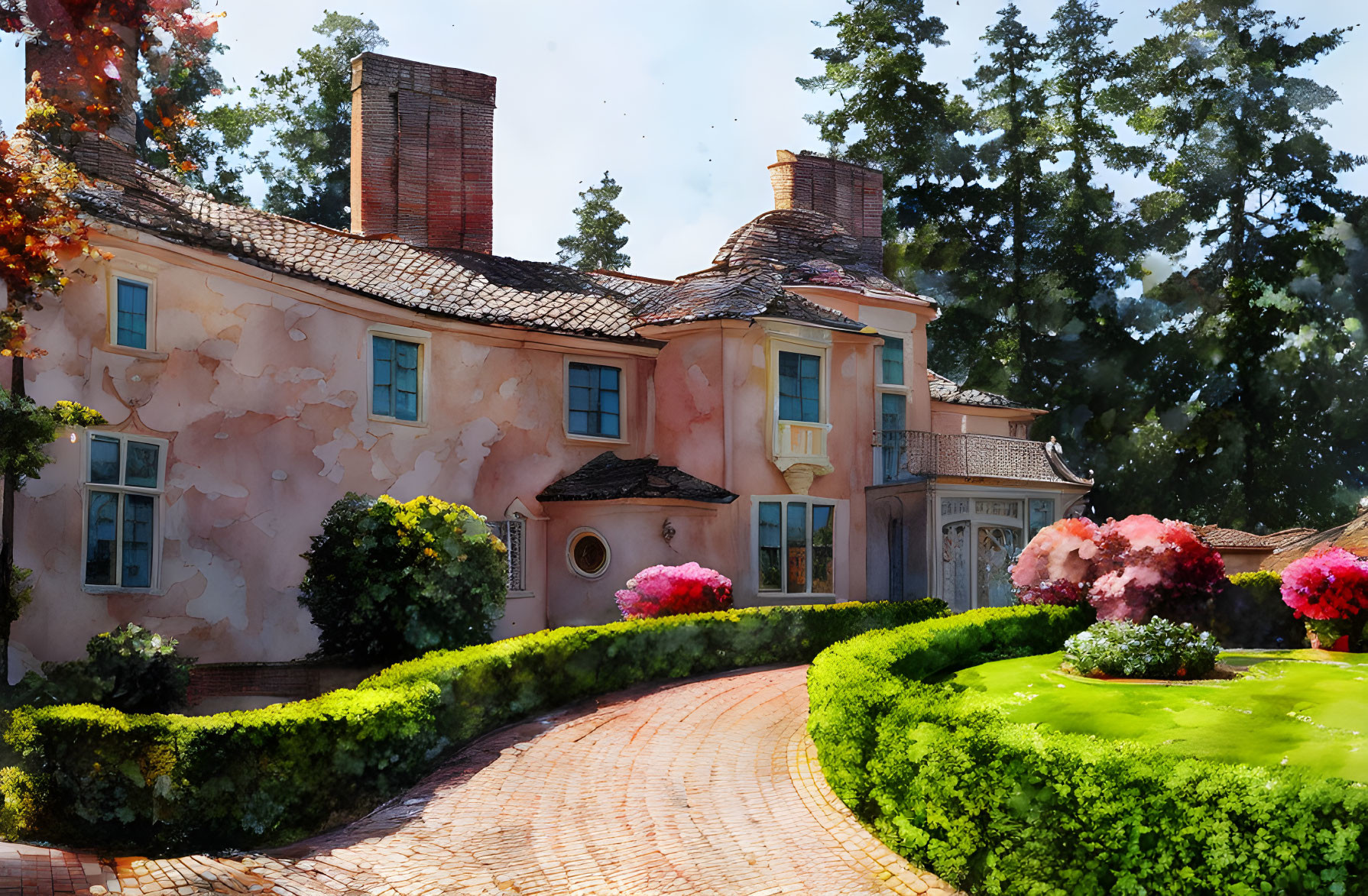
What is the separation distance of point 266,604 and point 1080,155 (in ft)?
113

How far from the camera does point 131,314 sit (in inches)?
703

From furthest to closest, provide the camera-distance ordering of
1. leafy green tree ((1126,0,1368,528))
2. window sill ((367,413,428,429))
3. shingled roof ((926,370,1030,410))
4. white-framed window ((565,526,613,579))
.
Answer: leafy green tree ((1126,0,1368,528)), shingled roof ((926,370,1030,410)), white-framed window ((565,526,613,579)), window sill ((367,413,428,429))

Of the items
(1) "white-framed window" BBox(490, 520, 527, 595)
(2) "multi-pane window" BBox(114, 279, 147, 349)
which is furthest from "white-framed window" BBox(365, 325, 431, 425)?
(2) "multi-pane window" BBox(114, 279, 147, 349)

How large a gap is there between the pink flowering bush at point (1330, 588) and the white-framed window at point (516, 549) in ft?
44.9

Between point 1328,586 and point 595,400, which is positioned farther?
point 595,400

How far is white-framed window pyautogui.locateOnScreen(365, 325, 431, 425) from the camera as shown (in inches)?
858

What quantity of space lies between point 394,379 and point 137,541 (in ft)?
19.0

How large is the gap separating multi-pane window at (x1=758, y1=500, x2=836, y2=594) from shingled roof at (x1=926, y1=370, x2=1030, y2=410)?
25.8 feet

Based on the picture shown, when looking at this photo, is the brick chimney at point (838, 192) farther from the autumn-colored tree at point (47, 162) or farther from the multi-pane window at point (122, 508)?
the autumn-colored tree at point (47, 162)

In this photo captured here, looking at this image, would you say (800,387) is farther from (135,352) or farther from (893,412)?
(135,352)

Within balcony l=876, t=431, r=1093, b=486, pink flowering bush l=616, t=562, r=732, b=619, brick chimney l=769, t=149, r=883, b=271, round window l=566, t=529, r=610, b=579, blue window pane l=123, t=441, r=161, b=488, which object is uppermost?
brick chimney l=769, t=149, r=883, b=271

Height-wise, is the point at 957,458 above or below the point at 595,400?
below

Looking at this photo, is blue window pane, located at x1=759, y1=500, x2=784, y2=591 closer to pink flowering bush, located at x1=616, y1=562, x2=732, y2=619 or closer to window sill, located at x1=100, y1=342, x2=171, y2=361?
pink flowering bush, located at x1=616, y1=562, x2=732, y2=619

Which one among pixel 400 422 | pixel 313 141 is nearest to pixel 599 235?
pixel 313 141
